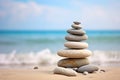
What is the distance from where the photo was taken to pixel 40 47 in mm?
6996

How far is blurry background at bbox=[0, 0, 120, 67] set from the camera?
264 inches

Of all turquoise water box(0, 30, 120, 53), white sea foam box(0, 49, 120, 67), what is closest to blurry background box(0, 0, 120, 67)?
turquoise water box(0, 30, 120, 53)

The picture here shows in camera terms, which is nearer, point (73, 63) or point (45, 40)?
point (73, 63)

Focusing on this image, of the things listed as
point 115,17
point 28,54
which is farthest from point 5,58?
point 115,17

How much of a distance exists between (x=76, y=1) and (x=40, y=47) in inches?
51.9

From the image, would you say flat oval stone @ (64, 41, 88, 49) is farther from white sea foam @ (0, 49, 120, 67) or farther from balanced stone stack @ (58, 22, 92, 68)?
white sea foam @ (0, 49, 120, 67)

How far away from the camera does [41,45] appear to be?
712cm

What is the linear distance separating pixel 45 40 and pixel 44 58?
1764mm

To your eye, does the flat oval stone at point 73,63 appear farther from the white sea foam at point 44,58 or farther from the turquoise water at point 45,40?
the turquoise water at point 45,40

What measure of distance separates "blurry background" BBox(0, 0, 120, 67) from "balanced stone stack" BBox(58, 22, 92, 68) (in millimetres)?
2587

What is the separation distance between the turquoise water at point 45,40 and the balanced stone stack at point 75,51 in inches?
104

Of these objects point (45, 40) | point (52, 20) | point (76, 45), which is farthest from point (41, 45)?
point (76, 45)

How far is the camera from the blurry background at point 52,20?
6707 millimetres

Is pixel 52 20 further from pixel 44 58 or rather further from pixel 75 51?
pixel 75 51
